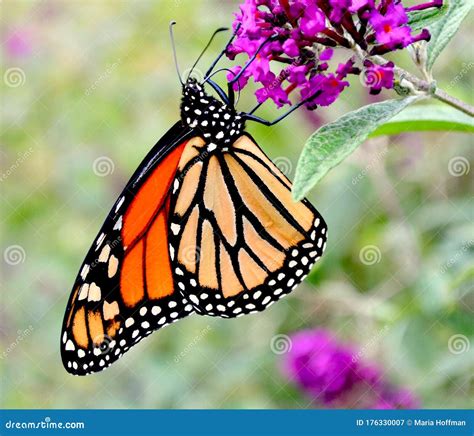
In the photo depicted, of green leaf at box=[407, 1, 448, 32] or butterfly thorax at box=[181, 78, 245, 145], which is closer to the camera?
green leaf at box=[407, 1, 448, 32]

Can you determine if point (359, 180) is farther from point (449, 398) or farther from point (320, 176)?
point (320, 176)

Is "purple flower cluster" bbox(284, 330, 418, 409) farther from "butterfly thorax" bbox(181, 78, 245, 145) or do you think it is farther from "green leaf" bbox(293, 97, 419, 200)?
"green leaf" bbox(293, 97, 419, 200)

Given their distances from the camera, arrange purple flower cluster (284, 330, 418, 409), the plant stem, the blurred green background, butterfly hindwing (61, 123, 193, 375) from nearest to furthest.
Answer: the plant stem < butterfly hindwing (61, 123, 193, 375) < the blurred green background < purple flower cluster (284, 330, 418, 409)

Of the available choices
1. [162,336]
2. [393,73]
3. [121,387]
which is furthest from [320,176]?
[121,387]

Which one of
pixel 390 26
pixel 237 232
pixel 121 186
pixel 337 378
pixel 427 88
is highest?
pixel 390 26

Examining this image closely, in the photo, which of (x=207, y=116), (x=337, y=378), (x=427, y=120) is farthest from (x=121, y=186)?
(x=427, y=120)

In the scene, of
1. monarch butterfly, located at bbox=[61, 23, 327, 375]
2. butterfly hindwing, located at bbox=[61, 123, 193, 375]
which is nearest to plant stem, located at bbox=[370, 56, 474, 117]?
monarch butterfly, located at bbox=[61, 23, 327, 375]

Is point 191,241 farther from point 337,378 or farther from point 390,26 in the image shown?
point 390,26
